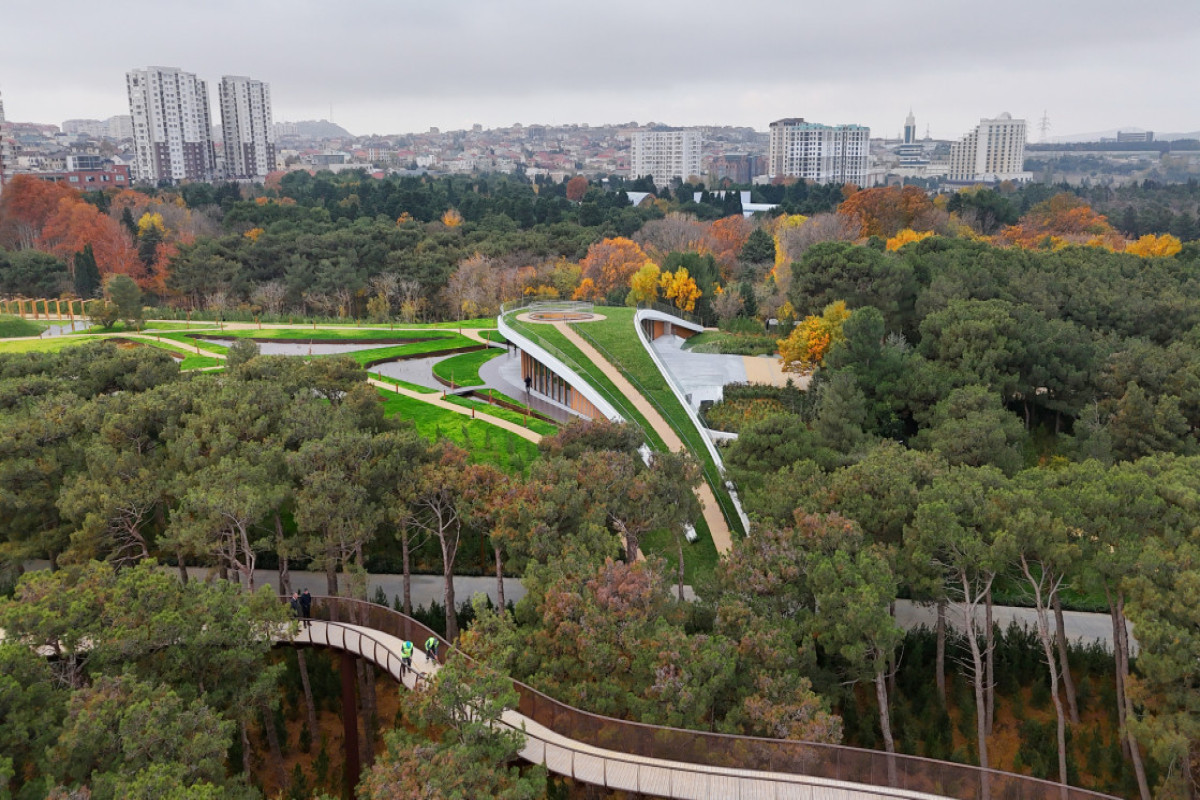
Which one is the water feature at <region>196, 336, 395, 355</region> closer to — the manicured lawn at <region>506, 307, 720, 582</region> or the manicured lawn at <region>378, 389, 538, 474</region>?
the manicured lawn at <region>506, 307, 720, 582</region>

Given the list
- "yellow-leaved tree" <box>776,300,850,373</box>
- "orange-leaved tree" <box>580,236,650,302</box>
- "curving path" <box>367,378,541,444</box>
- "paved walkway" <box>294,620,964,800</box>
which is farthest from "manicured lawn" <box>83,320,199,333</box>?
"paved walkway" <box>294,620,964,800</box>

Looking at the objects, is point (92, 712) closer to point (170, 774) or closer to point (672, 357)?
point (170, 774)

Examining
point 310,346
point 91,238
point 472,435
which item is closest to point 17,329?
point 310,346

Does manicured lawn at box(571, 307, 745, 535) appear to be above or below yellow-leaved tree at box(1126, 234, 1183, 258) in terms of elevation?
below

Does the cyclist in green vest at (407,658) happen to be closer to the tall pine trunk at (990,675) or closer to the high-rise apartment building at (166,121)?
the tall pine trunk at (990,675)

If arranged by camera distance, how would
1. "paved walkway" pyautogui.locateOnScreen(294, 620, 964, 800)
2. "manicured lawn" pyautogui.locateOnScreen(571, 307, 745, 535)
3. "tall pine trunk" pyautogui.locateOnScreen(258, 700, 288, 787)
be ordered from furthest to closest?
"manicured lawn" pyautogui.locateOnScreen(571, 307, 745, 535) < "tall pine trunk" pyautogui.locateOnScreen(258, 700, 288, 787) < "paved walkway" pyautogui.locateOnScreen(294, 620, 964, 800)

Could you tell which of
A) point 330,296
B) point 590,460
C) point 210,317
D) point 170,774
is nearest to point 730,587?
point 590,460

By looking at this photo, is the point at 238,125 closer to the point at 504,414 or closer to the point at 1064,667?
the point at 504,414
